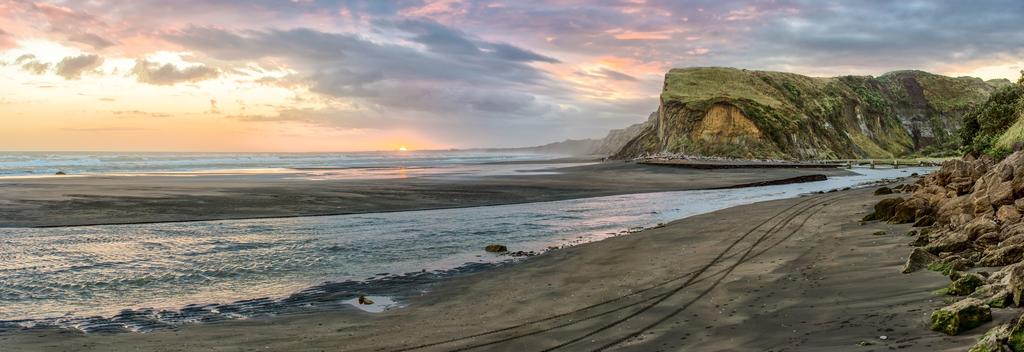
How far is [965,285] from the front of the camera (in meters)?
9.36

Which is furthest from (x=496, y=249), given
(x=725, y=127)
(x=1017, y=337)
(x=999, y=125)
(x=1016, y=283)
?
(x=725, y=127)

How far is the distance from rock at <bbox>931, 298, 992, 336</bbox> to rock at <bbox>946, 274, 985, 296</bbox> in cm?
176

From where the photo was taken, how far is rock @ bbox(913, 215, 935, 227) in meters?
18.3

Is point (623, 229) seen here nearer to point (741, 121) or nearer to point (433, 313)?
point (433, 313)

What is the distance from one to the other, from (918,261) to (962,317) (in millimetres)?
5205

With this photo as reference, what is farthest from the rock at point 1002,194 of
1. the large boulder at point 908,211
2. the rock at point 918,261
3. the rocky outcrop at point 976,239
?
the large boulder at point 908,211

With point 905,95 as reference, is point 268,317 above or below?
below

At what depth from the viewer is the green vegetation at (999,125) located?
2914 cm

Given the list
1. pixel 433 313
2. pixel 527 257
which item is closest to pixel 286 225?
pixel 527 257

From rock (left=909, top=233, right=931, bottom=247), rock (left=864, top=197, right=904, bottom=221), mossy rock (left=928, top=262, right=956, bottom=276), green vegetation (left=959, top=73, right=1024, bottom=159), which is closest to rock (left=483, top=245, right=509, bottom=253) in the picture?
rock (left=909, top=233, right=931, bottom=247)

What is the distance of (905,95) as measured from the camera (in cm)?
17625

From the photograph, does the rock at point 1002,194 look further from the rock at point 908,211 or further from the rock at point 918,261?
Answer: the rock at point 908,211

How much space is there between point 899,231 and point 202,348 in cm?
1925

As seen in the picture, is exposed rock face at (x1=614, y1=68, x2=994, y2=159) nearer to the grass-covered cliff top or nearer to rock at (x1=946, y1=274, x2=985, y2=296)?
the grass-covered cliff top
